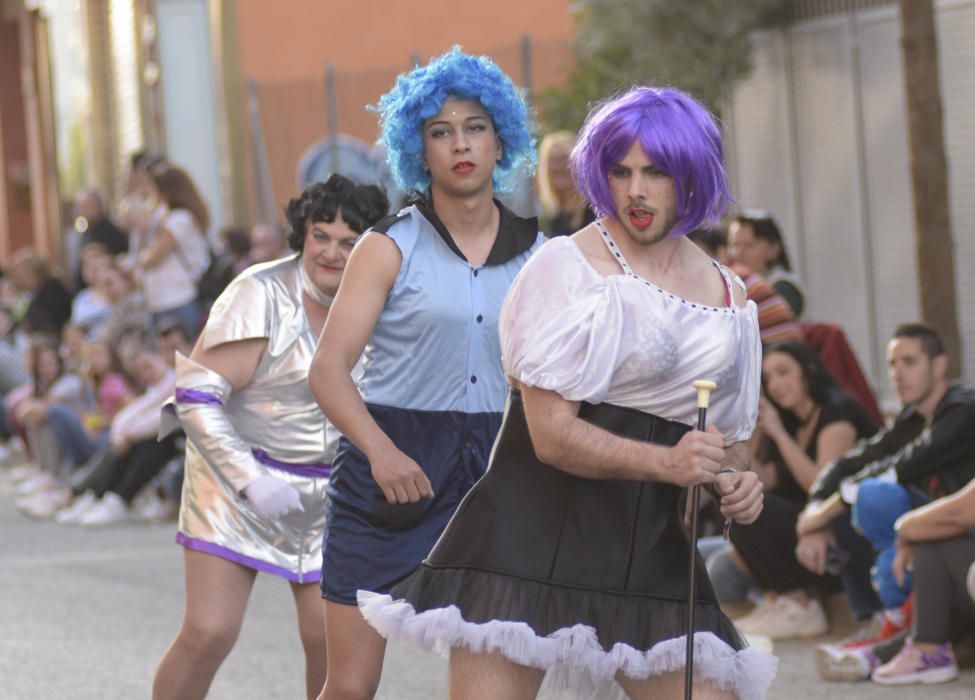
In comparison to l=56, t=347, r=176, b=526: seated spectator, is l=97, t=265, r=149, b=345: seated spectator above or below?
above

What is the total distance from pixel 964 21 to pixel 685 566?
9.59 metres

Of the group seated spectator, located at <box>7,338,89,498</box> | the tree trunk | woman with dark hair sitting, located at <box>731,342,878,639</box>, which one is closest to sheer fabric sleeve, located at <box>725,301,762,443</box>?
woman with dark hair sitting, located at <box>731,342,878,639</box>

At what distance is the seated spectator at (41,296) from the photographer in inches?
720

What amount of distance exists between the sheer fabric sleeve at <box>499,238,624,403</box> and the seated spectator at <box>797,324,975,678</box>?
3.73 meters

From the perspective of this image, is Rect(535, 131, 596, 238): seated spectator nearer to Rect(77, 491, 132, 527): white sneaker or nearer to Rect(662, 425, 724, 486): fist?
Rect(77, 491, 132, 527): white sneaker

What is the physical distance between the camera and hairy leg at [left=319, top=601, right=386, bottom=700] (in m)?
4.75

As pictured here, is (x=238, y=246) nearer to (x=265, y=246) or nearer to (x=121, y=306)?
(x=265, y=246)

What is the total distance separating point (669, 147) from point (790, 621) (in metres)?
4.65

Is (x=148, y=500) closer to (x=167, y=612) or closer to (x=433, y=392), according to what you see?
(x=167, y=612)

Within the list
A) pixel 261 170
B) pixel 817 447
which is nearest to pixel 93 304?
pixel 261 170

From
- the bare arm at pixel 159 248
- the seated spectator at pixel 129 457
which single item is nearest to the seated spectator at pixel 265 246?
the bare arm at pixel 159 248

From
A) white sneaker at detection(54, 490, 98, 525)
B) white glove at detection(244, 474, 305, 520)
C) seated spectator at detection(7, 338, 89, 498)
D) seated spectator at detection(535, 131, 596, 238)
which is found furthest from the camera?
seated spectator at detection(7, 338, 89, 498)

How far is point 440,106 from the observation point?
4.79 m

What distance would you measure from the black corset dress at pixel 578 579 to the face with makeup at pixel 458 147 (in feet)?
3.26
